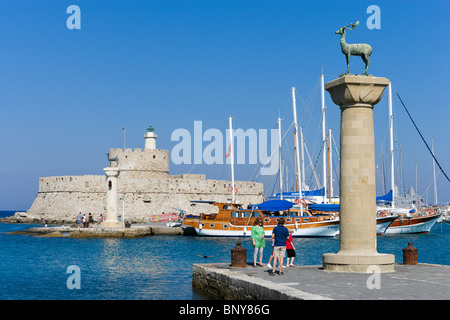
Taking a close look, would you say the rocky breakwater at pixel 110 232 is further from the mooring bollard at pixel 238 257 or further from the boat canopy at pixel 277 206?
the mooring bollard at pixel 238 257

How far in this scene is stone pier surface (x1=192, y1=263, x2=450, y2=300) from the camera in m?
8.91

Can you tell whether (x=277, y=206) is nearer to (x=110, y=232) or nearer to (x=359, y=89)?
(x=110, y=232)

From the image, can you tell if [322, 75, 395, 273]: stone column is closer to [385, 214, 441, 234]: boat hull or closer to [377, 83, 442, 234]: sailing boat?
[377, 83, 442, 234]: sailing boat

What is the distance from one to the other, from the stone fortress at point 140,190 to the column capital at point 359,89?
4023 centimetres

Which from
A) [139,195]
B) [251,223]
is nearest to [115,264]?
[251,223]

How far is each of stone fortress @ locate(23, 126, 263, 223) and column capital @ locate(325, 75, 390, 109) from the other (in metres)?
40.2

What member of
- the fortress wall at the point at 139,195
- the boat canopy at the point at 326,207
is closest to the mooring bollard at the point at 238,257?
the boat canopy at the point at 326,207

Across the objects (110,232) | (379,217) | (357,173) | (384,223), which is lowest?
(110,232)

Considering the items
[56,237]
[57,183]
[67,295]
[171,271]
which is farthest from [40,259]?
[57,183]

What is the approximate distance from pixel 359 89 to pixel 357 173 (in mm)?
1780

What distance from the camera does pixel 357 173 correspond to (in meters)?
12.2

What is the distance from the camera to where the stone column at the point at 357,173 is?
12.2 meters
